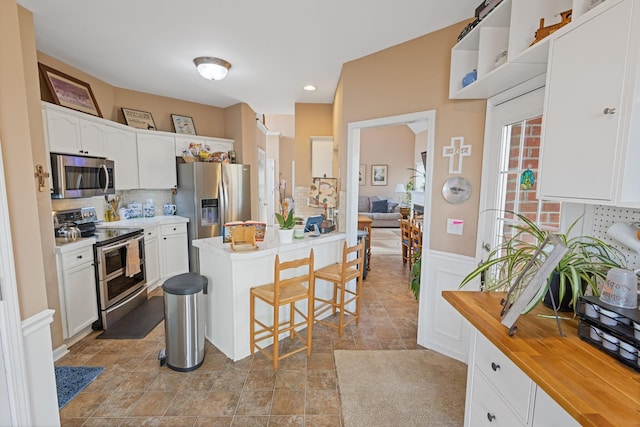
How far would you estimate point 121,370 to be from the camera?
7.66 ft

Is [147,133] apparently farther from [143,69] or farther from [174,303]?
[174,303]

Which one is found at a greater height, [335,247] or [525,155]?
[525,155]

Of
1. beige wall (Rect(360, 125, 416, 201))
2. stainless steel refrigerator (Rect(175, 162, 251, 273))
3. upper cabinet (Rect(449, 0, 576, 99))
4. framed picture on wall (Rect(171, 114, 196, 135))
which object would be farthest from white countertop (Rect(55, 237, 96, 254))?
beige wall (Rect(360, 125, 416, 201))

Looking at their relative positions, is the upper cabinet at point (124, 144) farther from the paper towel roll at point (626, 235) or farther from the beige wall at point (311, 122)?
the paper towel roll at point (626, 235)

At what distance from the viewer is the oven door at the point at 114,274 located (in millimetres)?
2881

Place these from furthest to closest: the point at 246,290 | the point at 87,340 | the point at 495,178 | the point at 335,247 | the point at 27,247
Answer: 1. the point at 335,247
2. the point at 87,340
3. the point at 246,290
4. the point at 495,178
5. the point at 27,247

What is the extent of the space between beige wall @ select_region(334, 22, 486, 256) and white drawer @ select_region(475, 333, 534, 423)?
1.20 meters

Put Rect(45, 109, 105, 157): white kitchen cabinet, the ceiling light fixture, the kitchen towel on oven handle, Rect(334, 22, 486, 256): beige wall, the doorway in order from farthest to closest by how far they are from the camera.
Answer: the kitchen towel on oven handle, the ceiling light fixture, the doorway, Rect(45, 109, 105, 157): white kitchen cabinet, Rect(334, 22, 486, 256): beige wall

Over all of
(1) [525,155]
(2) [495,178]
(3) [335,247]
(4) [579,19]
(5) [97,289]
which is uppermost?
(4) [579,19]

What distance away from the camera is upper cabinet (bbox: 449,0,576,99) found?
148cm

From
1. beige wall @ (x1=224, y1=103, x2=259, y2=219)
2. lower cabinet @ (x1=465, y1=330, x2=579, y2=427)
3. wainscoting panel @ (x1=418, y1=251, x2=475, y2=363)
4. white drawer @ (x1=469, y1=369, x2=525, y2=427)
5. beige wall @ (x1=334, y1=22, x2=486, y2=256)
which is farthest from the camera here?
beige wall @ (x1=224, y1=103, x2=259, y2=219)

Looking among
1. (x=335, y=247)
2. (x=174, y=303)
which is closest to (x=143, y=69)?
(x=174, y=303)

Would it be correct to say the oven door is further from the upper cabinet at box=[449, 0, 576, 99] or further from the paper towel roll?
the paper towel roll

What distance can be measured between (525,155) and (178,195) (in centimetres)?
440
